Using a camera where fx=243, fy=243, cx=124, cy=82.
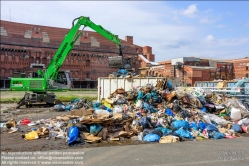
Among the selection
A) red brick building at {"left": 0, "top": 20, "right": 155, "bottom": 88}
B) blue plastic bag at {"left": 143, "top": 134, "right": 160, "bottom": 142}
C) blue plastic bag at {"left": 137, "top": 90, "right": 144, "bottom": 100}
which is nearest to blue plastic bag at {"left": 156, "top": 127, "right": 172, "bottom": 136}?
blue plastic bag at {"left": 143, "top": 134, "right": 160, "bottom": 142}

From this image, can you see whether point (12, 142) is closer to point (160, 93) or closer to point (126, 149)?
point (126, 149)

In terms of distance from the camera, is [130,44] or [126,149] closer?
[126,149]

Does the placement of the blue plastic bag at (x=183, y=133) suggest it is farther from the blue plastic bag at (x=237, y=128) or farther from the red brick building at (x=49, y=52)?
the red brick building at (x=49, y=52)

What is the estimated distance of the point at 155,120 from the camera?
8.64 metres

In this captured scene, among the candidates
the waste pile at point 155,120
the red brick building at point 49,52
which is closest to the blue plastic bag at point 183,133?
the waste pile at point 155,120

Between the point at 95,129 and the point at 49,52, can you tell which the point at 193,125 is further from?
the point at 49,52

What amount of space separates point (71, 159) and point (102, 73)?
4991 cm

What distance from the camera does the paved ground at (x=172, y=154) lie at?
470 cm

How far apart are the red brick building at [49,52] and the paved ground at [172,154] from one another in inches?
1805

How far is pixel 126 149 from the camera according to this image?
243 inches

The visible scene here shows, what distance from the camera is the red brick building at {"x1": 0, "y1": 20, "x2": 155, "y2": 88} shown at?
49594 millimetres

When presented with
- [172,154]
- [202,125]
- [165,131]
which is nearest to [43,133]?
[165,131]

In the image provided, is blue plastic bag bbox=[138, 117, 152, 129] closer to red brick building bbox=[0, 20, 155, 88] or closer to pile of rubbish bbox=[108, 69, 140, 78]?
pile of rubbish bbox=[108, 69, 140, 78]

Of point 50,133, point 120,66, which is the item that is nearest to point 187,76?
point 120,66
